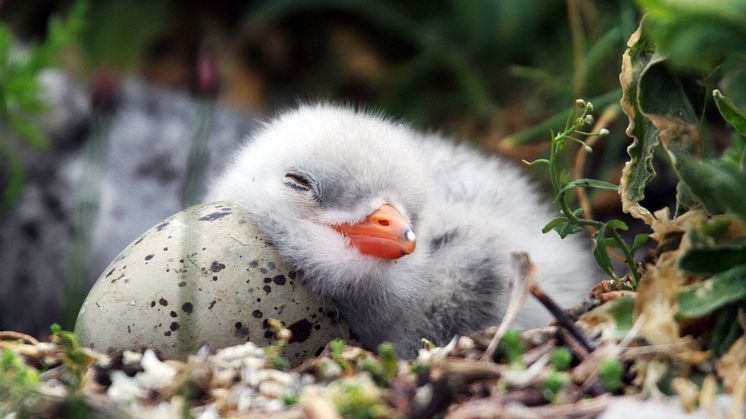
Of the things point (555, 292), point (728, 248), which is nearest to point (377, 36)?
point (555, 292)

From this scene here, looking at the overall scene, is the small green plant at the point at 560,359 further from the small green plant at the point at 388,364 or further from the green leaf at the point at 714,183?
the green leaf at the point at 714,183

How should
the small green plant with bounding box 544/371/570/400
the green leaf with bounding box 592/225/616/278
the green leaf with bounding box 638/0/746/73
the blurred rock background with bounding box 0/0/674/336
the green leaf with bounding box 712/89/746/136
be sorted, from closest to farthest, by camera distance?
the green leaf with bounding box 638/0/746/73
the small green plant with bounding box 544/371/570/400
the green leaf with bounding box 712/89/746/136
the green leaf with bounding box 592/225/616/278
the blurred rock background with bounding box 0/0/674/336

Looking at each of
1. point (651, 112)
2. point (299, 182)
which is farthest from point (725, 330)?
point (299, 182)

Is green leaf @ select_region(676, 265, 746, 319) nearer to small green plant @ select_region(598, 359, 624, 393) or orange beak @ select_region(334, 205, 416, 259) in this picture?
small green plant @ select_region(598, 359, 624, 393)

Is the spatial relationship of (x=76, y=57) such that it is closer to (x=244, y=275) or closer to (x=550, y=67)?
(x=550, y=67)

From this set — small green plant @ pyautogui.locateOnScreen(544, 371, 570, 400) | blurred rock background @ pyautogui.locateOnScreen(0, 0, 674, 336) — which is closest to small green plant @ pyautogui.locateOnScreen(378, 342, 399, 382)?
small green plant @ pyautogui.locateOnScreen(544, 371, 570, 400)
